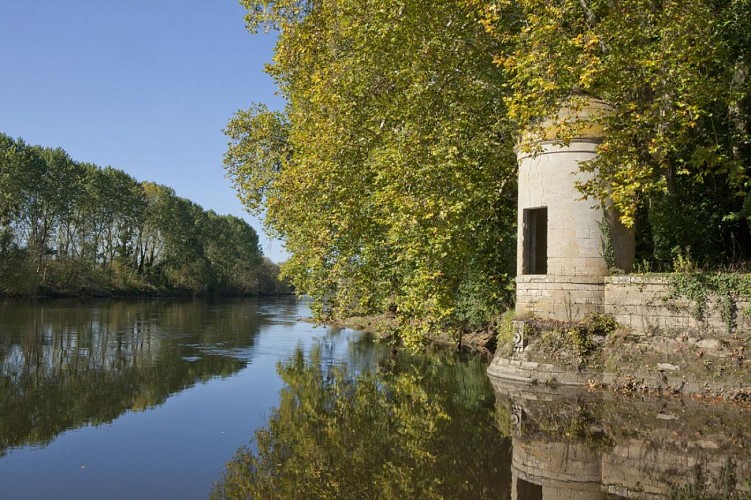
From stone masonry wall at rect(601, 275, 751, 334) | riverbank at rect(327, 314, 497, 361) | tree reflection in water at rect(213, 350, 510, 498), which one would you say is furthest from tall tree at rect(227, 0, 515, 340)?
stone masonry wall at rect(601, 275, 751, 334)

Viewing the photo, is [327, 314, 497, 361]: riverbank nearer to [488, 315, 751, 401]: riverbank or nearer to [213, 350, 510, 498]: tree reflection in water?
[488, 315, 751, 401]: riverbank

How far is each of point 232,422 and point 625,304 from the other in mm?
8490

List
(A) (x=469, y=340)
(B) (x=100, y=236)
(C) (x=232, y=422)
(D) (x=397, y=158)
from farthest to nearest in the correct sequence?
1. (B) (x=100, y=236)
2. (A) (x=469, y=340)
3. (D) (x=397, y=158)
4. (C) (x=232, y=422)

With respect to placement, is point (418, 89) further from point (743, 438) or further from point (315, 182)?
point (743, 438)

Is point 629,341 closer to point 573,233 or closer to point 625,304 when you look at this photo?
point 625,304

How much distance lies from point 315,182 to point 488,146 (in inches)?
186

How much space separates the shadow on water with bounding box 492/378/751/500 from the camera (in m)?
7.64

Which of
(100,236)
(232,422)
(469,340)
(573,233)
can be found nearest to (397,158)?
(573,233)

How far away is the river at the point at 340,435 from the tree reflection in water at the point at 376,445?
0.11 feet

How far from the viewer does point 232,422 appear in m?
11.1

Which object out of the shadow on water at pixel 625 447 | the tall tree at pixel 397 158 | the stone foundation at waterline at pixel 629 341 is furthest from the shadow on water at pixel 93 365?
the stone foundation at waterline at pixel 629 341

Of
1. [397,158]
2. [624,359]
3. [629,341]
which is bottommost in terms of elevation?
[624,359]

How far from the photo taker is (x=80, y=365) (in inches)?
671

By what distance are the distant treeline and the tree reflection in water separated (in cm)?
4233
